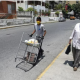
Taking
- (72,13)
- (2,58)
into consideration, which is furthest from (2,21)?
(72,13)

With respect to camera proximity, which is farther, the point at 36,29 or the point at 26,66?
the point at 36,29

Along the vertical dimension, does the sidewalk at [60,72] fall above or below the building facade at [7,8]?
below

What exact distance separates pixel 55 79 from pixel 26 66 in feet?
4.11

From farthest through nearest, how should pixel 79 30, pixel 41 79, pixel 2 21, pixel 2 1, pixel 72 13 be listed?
pixel 72 13 → pixel 2 1 → pixel 2 21 → pixel 79 30 → pixel 41 79

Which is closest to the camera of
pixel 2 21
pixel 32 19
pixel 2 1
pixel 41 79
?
pixel 41 79

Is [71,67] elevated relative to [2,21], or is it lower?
lower

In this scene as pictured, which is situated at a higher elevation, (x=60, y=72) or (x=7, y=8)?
(x=7, y=8)

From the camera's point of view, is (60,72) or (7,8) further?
(7,8)

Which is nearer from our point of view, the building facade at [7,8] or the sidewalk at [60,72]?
the sidewalk at [60,72]

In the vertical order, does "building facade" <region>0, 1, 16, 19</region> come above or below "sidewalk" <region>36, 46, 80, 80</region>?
above

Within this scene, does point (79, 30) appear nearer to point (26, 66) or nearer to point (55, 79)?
point (55, 79)

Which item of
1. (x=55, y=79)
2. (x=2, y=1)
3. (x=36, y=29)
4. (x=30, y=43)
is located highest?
(x=2, y=1)

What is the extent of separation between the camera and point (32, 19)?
2642 centimetres

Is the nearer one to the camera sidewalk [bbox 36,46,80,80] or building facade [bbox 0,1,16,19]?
sidewalk [bbox 36,46,80,80]
